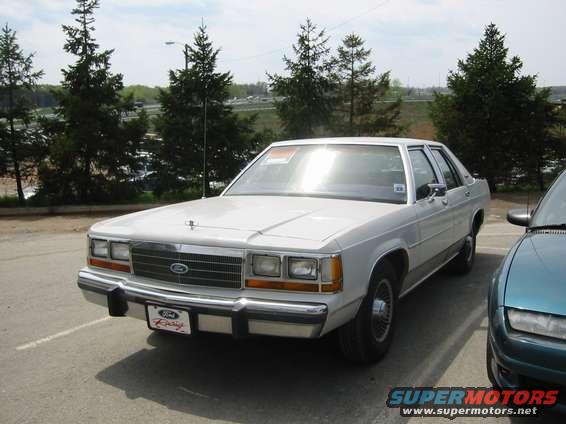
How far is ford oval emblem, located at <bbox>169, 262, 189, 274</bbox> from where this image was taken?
349cm

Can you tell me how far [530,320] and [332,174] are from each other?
237 cm

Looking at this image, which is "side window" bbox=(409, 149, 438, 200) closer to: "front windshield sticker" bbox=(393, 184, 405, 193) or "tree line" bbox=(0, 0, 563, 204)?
"front windshield sticker" bbox=(393, 184, 405, 193)

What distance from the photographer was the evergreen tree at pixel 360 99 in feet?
75.4

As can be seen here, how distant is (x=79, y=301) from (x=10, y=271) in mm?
2548

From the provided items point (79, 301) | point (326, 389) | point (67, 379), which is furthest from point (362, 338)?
point (79, 301)

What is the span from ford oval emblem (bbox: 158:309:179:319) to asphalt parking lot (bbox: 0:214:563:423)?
0.52 m

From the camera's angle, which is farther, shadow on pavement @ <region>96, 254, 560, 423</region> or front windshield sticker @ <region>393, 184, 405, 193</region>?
front windshield sticker @ <region>393, 184, 405, 193</region>

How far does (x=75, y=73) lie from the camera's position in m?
19.2

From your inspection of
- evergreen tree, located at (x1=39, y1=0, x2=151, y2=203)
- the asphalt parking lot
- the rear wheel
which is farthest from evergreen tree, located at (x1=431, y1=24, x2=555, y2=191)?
the asphalt parking lot

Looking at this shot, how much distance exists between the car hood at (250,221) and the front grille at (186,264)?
78 millimetres

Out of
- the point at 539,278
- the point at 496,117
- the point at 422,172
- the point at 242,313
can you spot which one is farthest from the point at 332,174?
the point at 496,117

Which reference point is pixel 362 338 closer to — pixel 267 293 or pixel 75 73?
pixel 267 293

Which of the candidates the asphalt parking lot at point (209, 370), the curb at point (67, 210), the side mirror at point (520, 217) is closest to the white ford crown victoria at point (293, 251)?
the asphalt parking lot at point (209, 370)

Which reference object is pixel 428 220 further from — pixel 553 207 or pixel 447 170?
pixel 447 170
